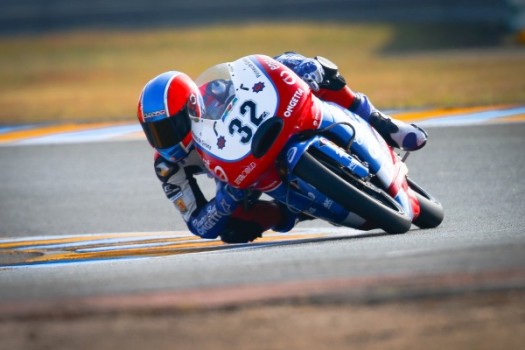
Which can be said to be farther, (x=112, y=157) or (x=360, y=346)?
(x=112, y=157)

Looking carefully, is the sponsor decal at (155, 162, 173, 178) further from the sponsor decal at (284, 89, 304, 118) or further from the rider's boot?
the rider's boot

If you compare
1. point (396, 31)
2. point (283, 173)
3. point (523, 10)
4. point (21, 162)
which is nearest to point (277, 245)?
point (283, 173)

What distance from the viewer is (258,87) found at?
6426mm

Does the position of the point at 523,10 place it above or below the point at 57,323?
below

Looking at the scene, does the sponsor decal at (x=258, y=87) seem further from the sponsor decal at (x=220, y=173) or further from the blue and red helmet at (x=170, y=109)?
the sponsor decal at (x=220, y=173)

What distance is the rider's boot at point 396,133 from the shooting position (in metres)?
7.18

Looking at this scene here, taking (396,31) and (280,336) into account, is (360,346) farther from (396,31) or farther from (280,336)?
(396,31)

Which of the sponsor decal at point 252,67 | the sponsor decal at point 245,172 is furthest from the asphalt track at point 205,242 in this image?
the sponsor decal at point 252,67

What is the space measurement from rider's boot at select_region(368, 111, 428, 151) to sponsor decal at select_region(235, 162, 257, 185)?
1.28m

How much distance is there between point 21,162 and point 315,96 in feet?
17.8

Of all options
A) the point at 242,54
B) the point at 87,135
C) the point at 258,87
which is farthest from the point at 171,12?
the point at 258,87

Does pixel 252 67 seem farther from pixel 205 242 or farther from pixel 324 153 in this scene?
pixel 205 242

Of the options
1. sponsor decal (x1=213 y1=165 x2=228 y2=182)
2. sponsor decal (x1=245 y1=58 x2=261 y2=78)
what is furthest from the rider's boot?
Result: sponsor decal (x1=213 y1=165 x2=228 y2=182)

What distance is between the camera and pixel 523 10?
22328 millimetres
